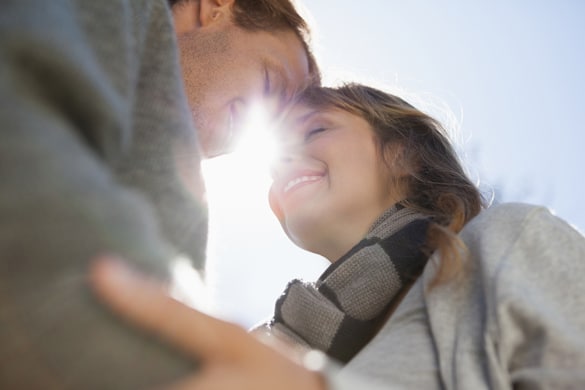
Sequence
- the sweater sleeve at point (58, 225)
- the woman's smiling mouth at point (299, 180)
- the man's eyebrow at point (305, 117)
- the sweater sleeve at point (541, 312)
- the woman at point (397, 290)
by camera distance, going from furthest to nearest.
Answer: the man's eyebrow at point (305, 117) → the woman's smiling mouth at point (299, 180) → the sweater sleeve at point (541, 312) → the woman at point (397, 290) → the sweater sleeve at point (58, 225)

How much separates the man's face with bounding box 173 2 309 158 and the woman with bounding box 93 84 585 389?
0.25m

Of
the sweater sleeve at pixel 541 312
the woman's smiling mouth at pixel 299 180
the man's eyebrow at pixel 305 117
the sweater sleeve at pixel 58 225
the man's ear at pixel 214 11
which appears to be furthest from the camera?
the man's ear at pixel 214 11

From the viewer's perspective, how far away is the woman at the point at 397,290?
617mm

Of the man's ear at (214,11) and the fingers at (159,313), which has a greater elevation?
the fingers at (159,313)

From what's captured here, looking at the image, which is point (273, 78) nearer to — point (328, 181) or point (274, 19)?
point (274, 19)

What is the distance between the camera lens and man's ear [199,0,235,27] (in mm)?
2555

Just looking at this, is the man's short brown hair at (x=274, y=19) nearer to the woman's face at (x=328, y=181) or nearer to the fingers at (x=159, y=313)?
the woman's face at (x=328, y=181)

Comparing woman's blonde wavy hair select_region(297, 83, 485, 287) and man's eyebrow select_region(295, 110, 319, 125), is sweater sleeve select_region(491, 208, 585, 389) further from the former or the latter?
man's eyebrow select_region(295, 110, 319, 125)

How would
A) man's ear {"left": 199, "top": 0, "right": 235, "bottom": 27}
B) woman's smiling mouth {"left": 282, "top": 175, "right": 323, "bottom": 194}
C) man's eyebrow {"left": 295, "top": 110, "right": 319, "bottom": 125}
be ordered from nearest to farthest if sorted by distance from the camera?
woman's smiling mouth {"left": 282, "top": 175, "right": 323, "bottom": 194}
man's eyebrow {"left": 295, "top": 110, "right": 319, "bottom": 125}
man's ear {"left": 199, "top": 0, "right": 235, "bottom": 27}

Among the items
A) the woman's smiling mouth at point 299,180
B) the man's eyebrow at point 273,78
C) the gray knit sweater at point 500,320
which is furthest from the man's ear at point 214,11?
the gray knit sweater at point 500,320

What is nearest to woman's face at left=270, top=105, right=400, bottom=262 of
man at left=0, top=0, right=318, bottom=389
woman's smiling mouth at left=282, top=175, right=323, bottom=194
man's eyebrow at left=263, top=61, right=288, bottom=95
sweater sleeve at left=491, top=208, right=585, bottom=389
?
woman's smiling mouth at left=282, top=175, right=323, bottom=194

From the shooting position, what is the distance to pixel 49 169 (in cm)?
53

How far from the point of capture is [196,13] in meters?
2.57

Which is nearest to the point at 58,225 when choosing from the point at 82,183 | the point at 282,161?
the point at 82,183
